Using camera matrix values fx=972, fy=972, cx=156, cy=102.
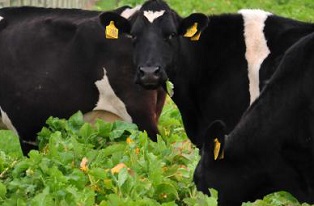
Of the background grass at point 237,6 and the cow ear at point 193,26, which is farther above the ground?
the cow ear at point 193,26

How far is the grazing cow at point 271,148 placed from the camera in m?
6.41

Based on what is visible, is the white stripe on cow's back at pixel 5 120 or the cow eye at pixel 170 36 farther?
the white stripe on cow's back at pixel 5 120

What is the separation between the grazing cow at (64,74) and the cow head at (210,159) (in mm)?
1993

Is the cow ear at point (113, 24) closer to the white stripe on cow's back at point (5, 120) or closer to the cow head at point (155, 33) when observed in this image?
the cow head at point (155, 33)

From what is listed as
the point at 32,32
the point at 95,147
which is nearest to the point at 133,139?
the point at 95,147

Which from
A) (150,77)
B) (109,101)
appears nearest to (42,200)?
(150,77)

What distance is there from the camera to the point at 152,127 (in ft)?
27.7

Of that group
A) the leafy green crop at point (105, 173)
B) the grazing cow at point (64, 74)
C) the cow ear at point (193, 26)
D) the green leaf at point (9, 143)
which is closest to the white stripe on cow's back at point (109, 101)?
the grazing cow at point (64, 74)

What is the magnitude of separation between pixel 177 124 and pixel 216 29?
0.92 meters

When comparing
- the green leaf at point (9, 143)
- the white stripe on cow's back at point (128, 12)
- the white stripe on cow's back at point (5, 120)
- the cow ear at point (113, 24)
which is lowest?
the green leaf at point (9, 143)

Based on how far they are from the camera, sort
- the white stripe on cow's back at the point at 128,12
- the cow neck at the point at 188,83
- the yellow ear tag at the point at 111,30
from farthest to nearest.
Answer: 1. the white stripe on cow's back at the point at 128,12
2. the cow neck at the point at 188,83
3. the yellow ear tag at the point at 111,30

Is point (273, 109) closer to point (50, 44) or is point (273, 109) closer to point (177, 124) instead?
point (177, 124)

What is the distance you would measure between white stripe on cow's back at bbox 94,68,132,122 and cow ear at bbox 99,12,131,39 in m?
0.34

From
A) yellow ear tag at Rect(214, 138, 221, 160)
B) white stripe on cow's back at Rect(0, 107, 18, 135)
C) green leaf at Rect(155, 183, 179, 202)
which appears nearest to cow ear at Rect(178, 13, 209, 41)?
white stripe on cow's back at Rect(0, 107, 18, 135)
